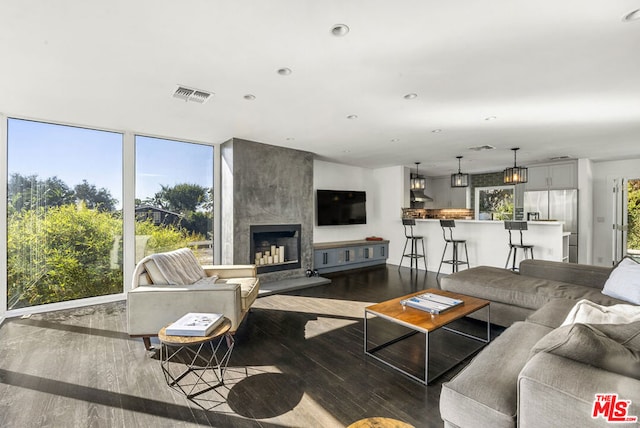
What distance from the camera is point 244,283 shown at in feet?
11.7

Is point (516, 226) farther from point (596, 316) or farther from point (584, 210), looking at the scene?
point (596, 316)

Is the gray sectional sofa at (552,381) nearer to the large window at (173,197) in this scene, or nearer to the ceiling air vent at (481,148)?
the ceiling air vent at (481,148)

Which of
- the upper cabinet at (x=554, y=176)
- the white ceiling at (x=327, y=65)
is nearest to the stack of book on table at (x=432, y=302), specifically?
the white ceiling at (x=327, y=65)

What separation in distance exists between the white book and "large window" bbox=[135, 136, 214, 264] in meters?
2.85

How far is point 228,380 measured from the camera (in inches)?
93.2

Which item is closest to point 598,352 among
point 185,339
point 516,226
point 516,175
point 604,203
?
point 185,339

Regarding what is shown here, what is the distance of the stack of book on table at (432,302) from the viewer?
8.71 feet

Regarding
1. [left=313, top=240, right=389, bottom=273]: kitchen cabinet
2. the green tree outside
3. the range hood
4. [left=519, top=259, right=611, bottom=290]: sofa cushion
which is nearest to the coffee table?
[left=519, top=259, right=611, bottom=290]: sofa cushion

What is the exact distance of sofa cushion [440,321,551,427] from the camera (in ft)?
4.35

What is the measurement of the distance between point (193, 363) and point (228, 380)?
46 centimetres

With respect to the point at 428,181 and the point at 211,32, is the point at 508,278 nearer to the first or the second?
the point at 211,32

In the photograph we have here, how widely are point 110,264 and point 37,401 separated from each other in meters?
2.60

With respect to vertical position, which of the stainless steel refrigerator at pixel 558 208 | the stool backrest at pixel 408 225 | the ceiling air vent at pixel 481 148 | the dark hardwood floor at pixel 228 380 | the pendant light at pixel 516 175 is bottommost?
the dark hardwood floor at pixel 228 380

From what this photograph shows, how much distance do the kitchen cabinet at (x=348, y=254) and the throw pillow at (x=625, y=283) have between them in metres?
4.35
